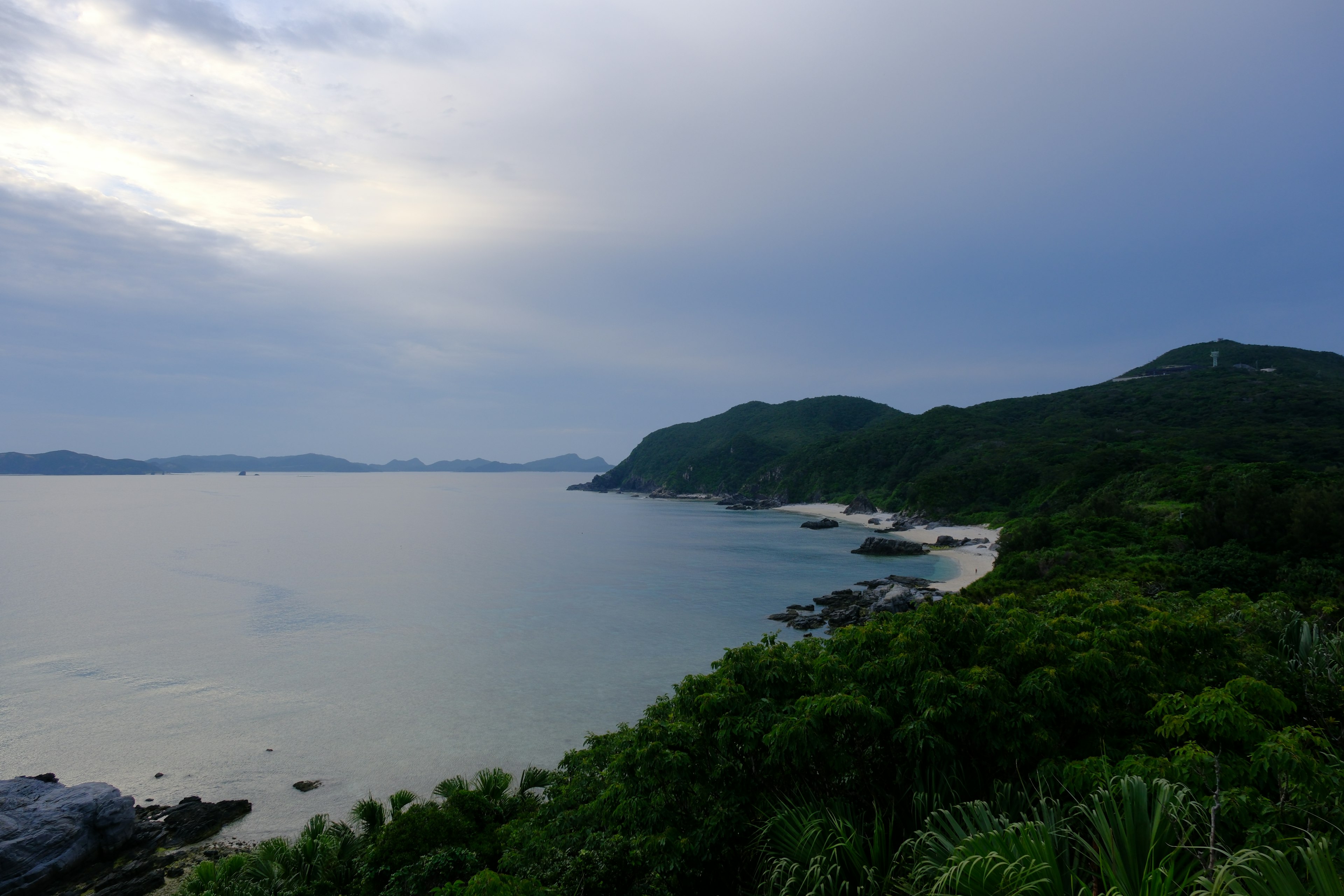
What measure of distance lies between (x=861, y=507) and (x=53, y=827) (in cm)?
10281

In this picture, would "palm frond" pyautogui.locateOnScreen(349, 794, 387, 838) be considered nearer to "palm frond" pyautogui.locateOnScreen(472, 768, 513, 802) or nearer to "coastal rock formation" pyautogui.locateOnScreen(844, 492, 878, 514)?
"palm frond" pyautogui.locateOnScreen(472, 768, 513, 802)

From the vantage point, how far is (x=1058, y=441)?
308 feet

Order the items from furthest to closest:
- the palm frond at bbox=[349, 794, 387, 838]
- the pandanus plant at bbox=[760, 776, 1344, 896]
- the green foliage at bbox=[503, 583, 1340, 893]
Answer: the palm frond at bbox=[349, 794, 387, 838] < the green foliage at bbox=[503, 583, 1340, 893] < the pandanus plant at bbox=[760, 776, 1344, 896]

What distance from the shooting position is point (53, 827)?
1348 cm

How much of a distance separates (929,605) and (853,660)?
5.89 feet

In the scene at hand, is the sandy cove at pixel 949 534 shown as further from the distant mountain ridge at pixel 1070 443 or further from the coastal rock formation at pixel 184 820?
the coastal rock formation at pixel 184 820

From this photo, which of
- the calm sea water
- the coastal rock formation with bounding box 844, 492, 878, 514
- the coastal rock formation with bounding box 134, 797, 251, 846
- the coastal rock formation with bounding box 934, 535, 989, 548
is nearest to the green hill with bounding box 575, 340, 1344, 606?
the coastal rock formation with bounding box 844, 492, 878, 514

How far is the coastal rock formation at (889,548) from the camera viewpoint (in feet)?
201

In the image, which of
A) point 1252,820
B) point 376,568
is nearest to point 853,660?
point 1252,820

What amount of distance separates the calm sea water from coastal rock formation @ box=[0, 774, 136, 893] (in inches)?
99.1

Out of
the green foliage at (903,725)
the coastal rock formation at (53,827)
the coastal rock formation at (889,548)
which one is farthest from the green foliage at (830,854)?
the coastal rock formation at (889,548)

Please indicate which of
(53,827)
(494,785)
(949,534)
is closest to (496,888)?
(494,785)

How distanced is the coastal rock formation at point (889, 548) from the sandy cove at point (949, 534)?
7.17 ft

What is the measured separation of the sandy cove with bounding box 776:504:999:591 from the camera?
48.1 metres
